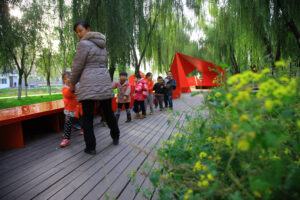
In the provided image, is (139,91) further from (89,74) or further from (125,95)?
(89,74)

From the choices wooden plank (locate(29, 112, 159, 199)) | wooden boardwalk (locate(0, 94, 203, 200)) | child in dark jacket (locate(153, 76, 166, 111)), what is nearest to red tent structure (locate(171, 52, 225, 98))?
child in dark jacket (locate(153, 76, 166, 111))

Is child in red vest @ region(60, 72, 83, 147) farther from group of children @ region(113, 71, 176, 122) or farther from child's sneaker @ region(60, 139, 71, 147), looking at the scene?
group of children @ region(113, 71, 176, 122)

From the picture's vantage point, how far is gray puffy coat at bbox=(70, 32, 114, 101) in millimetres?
2391

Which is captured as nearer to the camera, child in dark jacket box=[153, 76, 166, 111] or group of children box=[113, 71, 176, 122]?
group of children box=[113, 71, 176, 122]

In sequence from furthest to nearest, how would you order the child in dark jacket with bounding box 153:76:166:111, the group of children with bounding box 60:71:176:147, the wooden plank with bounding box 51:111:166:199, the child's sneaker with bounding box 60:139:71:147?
1. the child in dark jacket with bounding box 153:76:166:111
2. the group of children with bounding box 60:71:176:147
3. the child's sneaker with bounding box 60:139:71:147
4. the wooden plank with bounding box 51:111:166:199

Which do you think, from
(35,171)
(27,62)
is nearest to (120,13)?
(35,171)

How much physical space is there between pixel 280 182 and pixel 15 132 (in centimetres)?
361

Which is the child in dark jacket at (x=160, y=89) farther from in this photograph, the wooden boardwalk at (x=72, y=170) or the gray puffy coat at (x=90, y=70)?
the gray puffy coat at (x=90, y=70)

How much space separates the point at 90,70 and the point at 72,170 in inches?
50.6

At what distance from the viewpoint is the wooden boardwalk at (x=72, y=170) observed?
66.2 inches

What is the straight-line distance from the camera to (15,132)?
2998 mm

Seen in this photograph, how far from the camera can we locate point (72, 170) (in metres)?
2.15

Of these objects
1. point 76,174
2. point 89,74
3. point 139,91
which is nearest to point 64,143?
point 76,174

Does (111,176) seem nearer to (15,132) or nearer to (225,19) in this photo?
(15,132)
